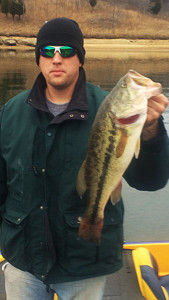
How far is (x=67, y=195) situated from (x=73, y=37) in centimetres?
98

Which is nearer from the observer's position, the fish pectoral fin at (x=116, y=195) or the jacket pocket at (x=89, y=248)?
the fish pectoral fin at (x=116, y=195)

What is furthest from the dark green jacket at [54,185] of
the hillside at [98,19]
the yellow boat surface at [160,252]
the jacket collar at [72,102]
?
the hillside at [98,19]

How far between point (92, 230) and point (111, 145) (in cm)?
51

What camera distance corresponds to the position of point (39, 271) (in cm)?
243

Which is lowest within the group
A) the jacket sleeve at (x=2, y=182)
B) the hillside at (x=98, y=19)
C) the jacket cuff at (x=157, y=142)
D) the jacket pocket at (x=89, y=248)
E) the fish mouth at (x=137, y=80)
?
the hillside at (x=98, y=19)

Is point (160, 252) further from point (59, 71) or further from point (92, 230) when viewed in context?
point (59, 71)

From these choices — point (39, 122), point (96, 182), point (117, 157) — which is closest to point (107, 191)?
point (96, 182)

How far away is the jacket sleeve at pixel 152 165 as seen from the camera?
2203mm

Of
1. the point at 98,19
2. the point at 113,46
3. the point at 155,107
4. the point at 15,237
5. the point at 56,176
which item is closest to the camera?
the point at 155,107

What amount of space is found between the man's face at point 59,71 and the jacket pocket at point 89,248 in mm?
788

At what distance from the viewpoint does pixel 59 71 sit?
230 cm

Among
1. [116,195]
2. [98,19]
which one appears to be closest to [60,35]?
[116,195]

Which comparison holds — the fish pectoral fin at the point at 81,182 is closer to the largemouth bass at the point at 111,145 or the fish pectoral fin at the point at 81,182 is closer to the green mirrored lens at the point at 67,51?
the largemouth bass at the point at 111,145

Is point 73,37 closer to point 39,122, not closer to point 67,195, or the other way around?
point 39,122
